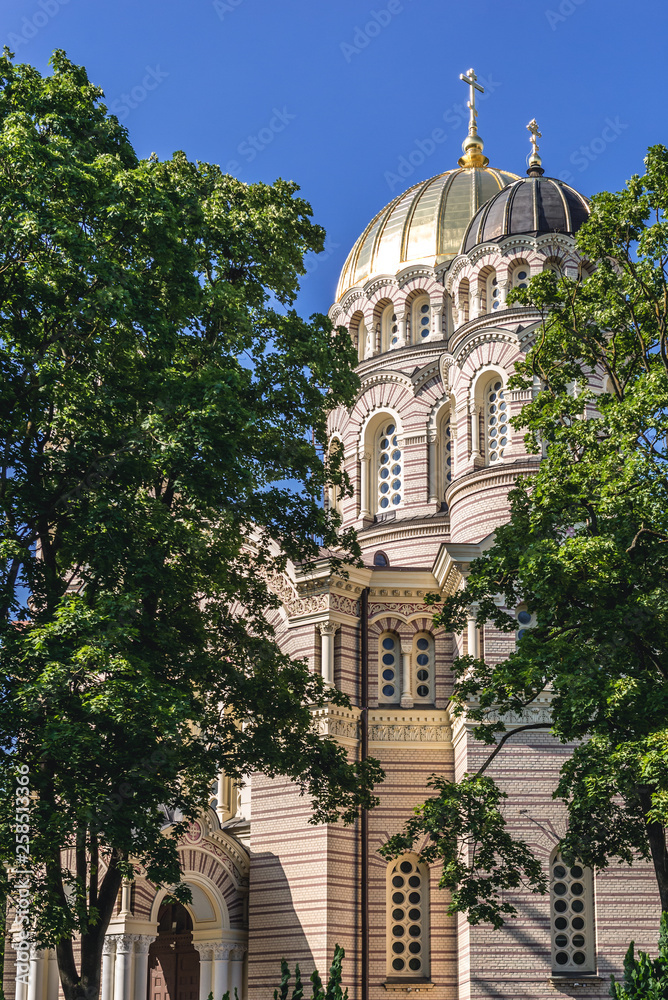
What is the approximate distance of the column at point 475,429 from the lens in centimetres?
2856

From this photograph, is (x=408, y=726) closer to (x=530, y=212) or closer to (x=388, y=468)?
(x=388, y=468)

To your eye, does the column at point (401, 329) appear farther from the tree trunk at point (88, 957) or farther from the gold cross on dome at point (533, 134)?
the tree trunk at point (88, 957)

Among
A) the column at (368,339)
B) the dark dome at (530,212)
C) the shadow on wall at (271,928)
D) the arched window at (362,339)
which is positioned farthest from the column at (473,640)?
the arched window at (362,339)

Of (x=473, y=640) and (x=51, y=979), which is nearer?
(x=51, y=979)

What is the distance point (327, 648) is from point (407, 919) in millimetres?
5691

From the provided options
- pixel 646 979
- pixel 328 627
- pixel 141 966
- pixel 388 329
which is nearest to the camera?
pixel 646 979

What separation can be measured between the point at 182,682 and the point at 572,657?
5.06 m

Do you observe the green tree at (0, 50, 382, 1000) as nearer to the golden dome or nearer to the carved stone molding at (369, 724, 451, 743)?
the carved stone molding at (369, 724, 451, 743)

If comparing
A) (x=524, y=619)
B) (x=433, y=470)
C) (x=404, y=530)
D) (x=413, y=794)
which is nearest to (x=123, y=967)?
(x=413, y=794)

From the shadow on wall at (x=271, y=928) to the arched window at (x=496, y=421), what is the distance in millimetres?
10120

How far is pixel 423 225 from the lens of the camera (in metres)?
35.6

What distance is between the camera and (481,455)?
28.6 meters

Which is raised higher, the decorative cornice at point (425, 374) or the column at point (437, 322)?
the column at point (437, 322)

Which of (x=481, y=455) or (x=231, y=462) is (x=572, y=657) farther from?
(x=481, y=455)
